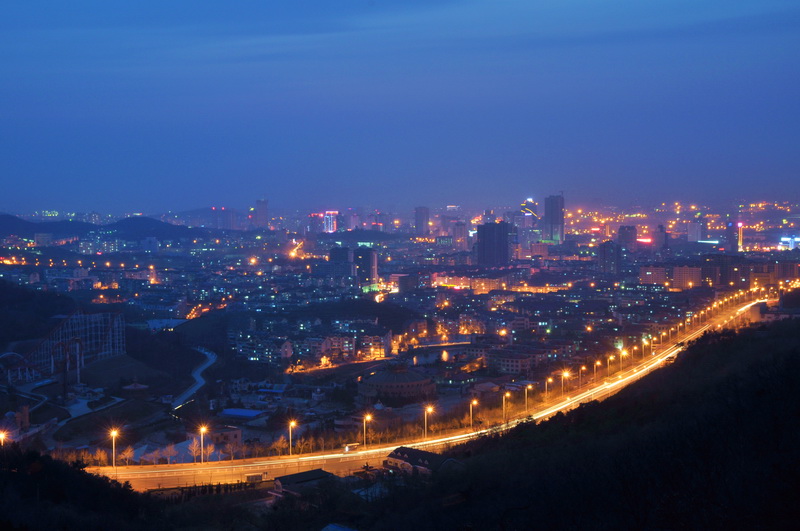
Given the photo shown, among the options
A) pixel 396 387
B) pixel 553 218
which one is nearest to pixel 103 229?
pixel 553 218

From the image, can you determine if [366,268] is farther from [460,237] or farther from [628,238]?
[460,237]

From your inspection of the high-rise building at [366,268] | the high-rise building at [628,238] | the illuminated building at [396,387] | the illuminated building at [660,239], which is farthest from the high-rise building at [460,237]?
the illuminated building at [396,387]

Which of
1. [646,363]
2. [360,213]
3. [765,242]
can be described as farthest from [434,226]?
[646,363]

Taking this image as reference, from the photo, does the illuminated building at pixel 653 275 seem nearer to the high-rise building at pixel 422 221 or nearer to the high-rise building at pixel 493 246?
the high-rise building at pixel 493 246

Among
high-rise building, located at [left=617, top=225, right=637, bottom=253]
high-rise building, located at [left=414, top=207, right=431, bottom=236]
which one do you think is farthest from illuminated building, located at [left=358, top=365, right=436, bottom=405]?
high-rise building, located at [left=414, top=207, right=431, bottom=236]

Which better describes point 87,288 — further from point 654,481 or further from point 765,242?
point 765,242
